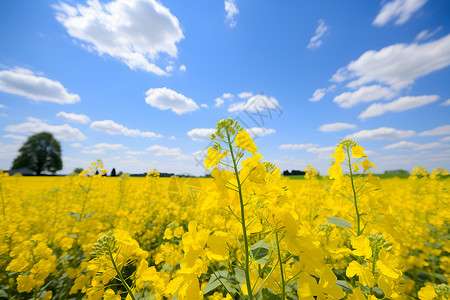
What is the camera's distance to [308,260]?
0.73 meters

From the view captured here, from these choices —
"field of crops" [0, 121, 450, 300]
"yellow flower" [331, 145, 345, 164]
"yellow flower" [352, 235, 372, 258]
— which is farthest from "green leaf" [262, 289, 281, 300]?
"yellow flower" [331, 145, 345, 164]

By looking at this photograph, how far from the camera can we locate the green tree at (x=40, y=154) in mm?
37406

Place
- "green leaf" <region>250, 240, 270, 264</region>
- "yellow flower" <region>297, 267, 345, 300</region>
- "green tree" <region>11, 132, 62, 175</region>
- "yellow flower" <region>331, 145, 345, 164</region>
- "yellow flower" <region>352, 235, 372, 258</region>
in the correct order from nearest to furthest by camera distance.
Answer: "yellow flower" <region>297, 267, 345, 300</region>
"green leaf" <region>250, 240, 270, 264</region>
"yellow flower" <region>352, 235, 372, 258</region>
"yellow flower" <region>331, 145, 345, 164</region>
"green tree" <region>11, 132, 62, 175</region>

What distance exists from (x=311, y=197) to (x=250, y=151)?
4.44 m

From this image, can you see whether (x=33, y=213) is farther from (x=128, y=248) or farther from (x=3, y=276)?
(x=128, y=248)

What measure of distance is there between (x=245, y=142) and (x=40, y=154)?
2133 inches

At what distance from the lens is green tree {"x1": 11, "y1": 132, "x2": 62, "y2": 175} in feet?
123

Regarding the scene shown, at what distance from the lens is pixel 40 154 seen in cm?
3953

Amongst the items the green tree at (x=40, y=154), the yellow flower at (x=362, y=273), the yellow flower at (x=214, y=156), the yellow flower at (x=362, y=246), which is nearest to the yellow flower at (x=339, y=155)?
the yellow flower at (x=362, y=246)

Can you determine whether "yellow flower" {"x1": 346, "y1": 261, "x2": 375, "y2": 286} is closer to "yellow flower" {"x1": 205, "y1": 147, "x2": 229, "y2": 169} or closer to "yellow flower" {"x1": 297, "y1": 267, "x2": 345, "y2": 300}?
"yellow flower" {"x1": 297, "y1": 267, "x2": 345, "y2": 300}

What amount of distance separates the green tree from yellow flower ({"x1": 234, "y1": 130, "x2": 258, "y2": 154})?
172 ft

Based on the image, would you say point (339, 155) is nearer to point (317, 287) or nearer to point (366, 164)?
point (366, 164)

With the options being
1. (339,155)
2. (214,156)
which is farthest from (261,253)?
(339,155)

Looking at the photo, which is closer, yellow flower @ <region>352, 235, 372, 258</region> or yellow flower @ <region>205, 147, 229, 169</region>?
yellow flower @ <region>205, 147, 229, 169</region>
